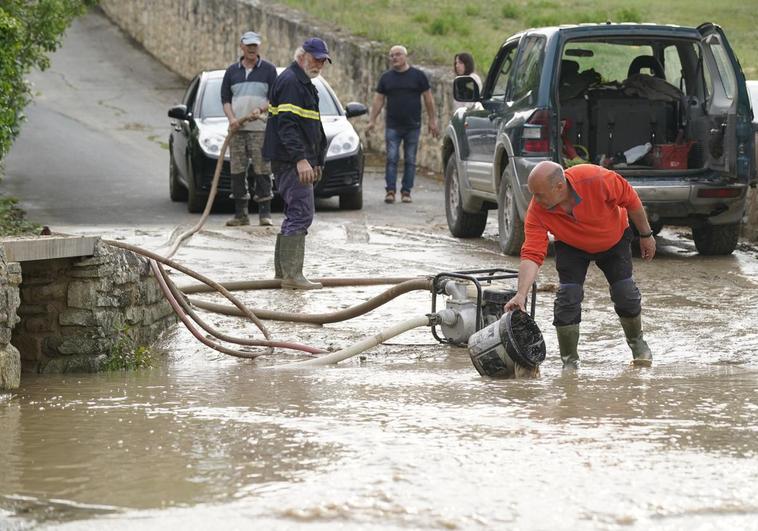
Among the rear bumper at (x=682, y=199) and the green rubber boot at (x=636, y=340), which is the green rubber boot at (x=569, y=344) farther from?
the rear bumper at (x=682, y=199)

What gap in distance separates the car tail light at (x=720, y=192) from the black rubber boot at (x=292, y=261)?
366 centimetres

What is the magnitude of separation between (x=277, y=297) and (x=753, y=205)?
5724 millimetres

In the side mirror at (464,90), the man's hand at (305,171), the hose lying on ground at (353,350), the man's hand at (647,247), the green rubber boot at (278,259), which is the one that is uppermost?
the side mirror at (464,90)

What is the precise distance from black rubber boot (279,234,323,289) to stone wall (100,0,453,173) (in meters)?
10.4

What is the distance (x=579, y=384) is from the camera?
24.5 feet

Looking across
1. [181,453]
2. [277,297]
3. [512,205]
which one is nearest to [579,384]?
[181,453]

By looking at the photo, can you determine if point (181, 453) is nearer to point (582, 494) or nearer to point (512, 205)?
point (582, 494)

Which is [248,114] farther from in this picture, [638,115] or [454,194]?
[638,115]

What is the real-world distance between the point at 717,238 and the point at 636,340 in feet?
16.6

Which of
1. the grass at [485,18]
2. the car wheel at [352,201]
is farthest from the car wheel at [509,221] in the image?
the grass at [485,18]

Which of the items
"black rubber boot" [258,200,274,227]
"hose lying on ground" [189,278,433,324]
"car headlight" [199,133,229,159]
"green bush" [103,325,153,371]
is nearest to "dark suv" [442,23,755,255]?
"black rubber boot" [258,200,274,227]

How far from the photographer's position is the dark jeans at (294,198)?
11.2 meters

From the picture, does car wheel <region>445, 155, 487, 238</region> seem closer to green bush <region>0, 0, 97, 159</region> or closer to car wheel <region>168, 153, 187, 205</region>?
car wheel <region>168, 153, 187, 205</region>

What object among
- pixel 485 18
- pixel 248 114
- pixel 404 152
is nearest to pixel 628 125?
pixel 248 114
